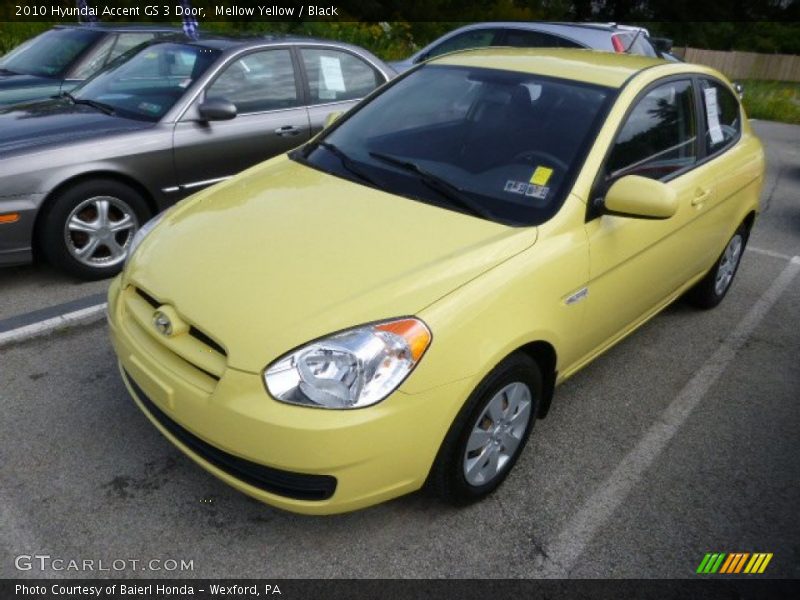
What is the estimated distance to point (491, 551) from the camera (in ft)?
7.66

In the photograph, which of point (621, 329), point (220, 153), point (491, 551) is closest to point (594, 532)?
point (491, 551)

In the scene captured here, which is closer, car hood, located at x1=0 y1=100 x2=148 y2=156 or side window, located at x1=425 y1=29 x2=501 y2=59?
car hood, located at x1=0 y1=100 x2=148 y2=156

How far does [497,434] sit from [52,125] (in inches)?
133

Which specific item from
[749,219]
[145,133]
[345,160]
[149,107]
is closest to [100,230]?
[145,133]

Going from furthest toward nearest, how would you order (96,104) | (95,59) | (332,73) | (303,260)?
1. (95,59)
2. (332,73)
3. (96,104)
4. (303,260)

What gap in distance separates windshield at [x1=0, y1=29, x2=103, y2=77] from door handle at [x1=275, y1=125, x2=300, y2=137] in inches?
103

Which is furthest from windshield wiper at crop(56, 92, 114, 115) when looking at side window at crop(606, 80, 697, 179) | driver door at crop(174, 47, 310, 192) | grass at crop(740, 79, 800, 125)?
grass at crop(740, 79, 800, 125)

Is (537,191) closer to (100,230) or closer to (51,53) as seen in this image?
(100,230)

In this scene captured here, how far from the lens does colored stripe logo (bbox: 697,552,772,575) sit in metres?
2.36

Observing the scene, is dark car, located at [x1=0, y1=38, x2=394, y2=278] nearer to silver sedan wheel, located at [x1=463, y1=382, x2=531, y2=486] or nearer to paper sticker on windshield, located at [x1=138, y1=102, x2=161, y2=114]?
paper sticker on windshield, located at [x1=138, y1=102, x2=161, y2=114]

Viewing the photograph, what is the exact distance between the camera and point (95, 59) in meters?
6.07

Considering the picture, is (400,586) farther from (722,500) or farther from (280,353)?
(722,500)

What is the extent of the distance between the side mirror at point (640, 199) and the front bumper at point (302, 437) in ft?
3.24

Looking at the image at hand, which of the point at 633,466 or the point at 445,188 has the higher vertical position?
the point at 445,188
